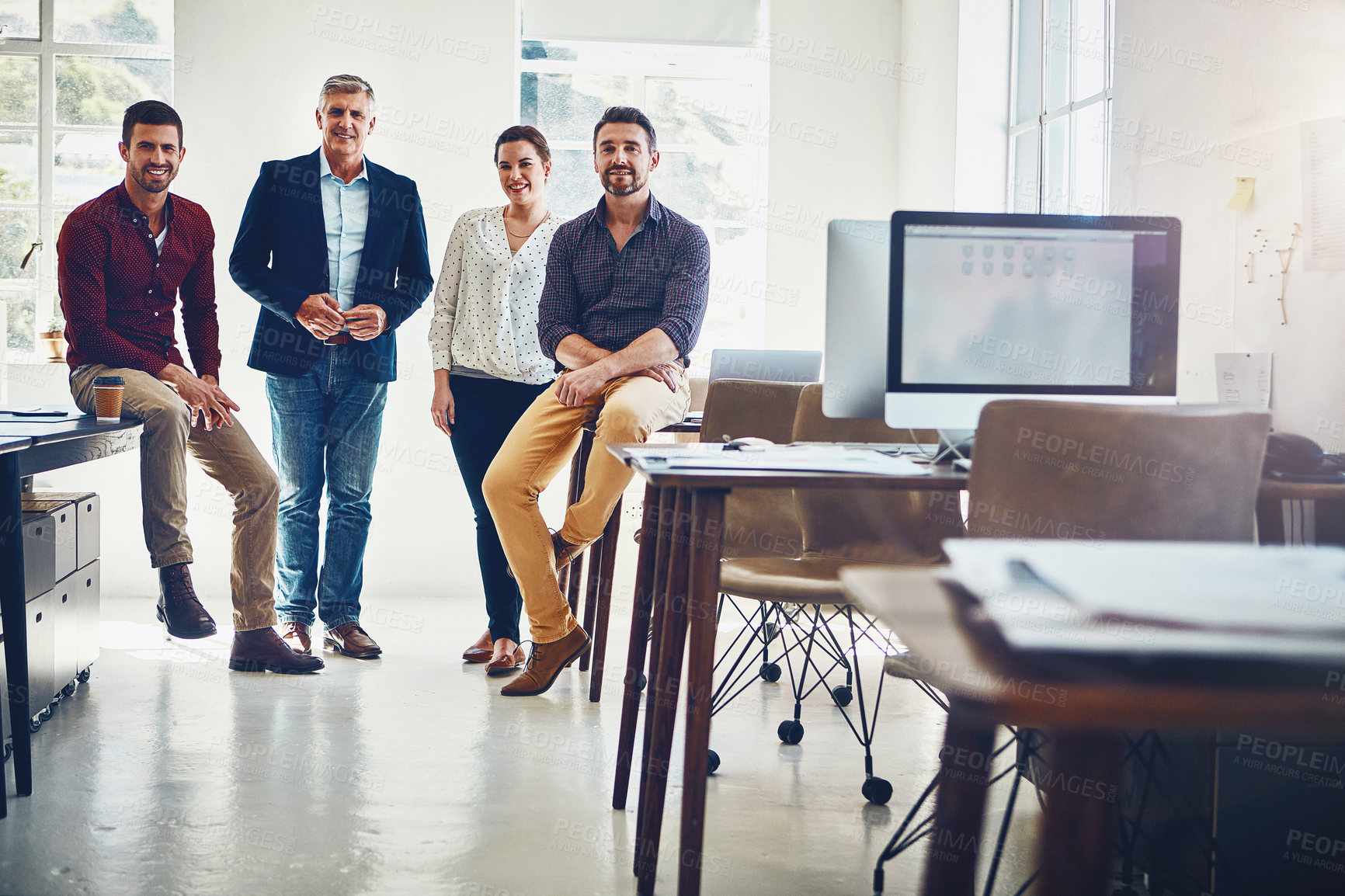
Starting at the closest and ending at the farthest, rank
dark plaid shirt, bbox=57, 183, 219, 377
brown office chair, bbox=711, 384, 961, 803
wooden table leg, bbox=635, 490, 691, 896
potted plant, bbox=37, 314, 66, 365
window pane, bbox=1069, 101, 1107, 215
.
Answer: wooden table leg, bbox=635, 490, 691, 896
brown office chair, bbox=711, 384, 961, 803
dark plaid shirt, bbox=57, 183, 219, 377
window pane, bbox=1069, 101, 1107, 215
potted plant, bbox=37, 314, 66, 365

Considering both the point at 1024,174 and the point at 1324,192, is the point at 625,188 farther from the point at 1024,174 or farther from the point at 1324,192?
the point at 1024,174

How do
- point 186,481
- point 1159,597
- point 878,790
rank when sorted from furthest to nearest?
point 186,481 → point 878,790 → point 1159,597

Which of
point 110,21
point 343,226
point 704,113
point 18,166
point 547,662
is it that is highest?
point 110,21

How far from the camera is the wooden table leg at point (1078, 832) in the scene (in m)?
0.96

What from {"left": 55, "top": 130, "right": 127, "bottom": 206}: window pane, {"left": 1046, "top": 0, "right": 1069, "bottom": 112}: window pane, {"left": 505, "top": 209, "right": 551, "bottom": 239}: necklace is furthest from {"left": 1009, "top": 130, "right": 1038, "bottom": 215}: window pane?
{"left": 55, "top": 130, "right": 127, "bottom": 206}: window pane

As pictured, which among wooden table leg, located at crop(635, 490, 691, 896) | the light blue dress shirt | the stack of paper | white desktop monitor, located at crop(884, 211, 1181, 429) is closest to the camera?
the stack of paper

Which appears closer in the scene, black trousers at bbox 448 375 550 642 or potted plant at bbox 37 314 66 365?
black trousers at bbox 448 375 550 642

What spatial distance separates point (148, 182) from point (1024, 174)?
10.8 ft

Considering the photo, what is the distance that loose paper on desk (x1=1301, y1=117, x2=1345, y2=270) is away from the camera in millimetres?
2252

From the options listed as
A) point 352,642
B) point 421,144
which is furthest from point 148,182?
point 421,144

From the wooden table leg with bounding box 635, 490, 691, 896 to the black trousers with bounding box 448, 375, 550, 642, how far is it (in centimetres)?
162

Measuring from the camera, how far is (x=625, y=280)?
3006 millimetres

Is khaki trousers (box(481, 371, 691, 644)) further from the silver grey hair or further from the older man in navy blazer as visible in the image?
the silver grey hair

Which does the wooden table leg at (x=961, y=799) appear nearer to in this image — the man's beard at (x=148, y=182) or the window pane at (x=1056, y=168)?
the man's beard at (x=148, y=182)
